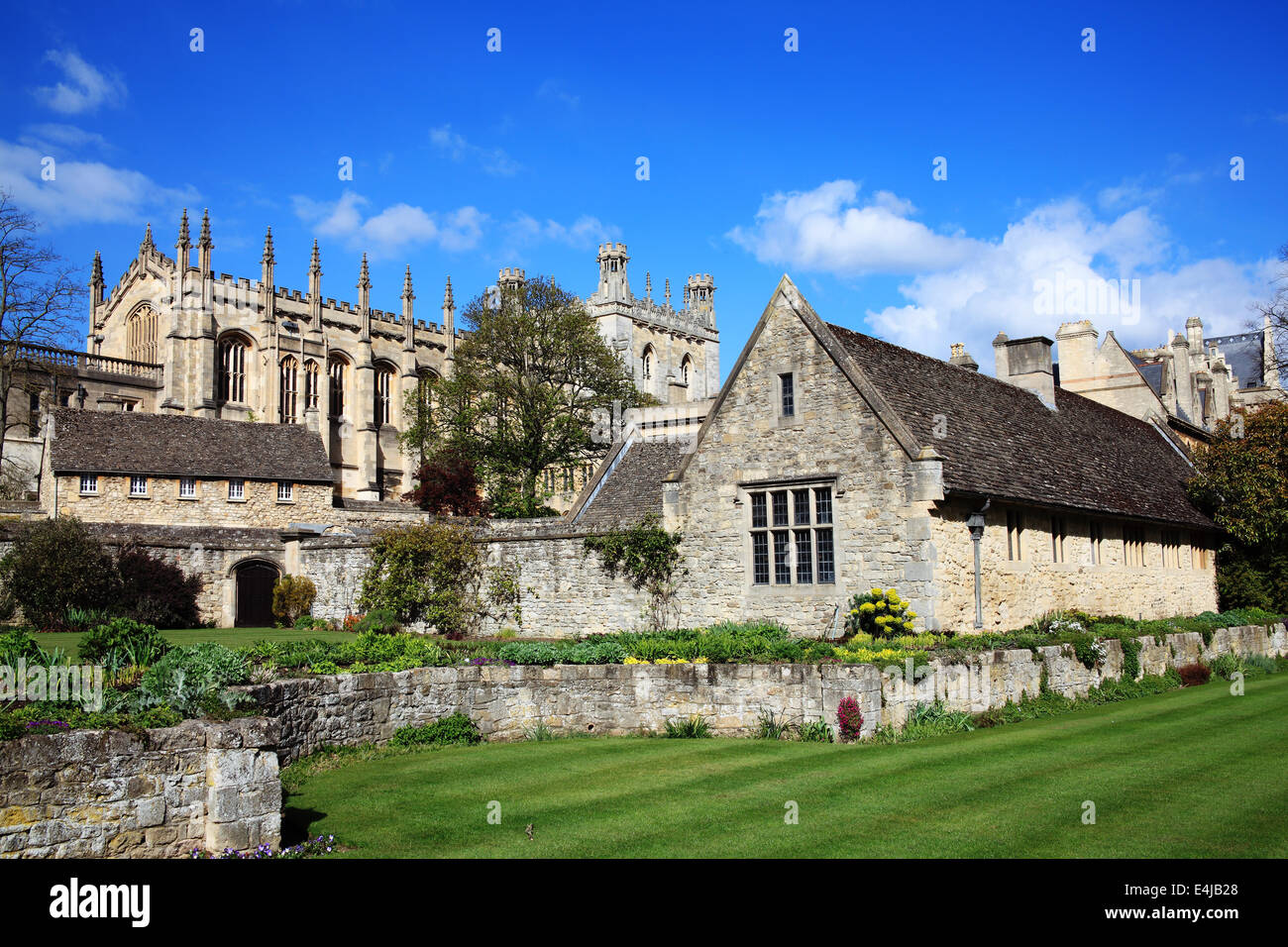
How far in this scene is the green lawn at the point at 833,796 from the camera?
9.35 m

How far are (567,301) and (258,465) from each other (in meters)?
20.0

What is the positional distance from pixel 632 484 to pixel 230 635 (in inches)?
530

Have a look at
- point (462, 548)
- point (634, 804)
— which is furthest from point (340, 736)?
point (462, 548)

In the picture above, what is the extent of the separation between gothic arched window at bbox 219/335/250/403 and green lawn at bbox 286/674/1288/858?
205 feet

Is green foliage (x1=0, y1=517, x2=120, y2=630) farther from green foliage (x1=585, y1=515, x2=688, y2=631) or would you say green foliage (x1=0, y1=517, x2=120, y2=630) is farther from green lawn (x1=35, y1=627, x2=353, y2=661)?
green foliage (x1=585, y1=515, x2=688, y2=631)

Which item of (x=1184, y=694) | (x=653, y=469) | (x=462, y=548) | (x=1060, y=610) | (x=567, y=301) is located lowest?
(x=1184, y=694)

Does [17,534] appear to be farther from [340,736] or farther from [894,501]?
[894,501]

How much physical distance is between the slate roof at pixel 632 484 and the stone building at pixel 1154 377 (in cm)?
1173

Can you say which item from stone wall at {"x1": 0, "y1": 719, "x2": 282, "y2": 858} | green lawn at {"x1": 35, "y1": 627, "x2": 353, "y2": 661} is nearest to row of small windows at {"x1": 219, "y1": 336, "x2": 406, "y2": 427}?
green lawn at {"x1": 35, "y1": 627, "x2": 353, "y2": 661}

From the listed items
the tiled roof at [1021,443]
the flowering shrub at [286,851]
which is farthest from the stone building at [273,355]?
the flowering shrub at [286,851]

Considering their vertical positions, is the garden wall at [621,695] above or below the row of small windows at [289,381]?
below

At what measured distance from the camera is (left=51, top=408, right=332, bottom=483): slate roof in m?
40.2

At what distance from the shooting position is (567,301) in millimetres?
56125

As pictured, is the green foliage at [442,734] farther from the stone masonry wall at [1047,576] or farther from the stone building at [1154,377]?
the stone building at [1154,377]
